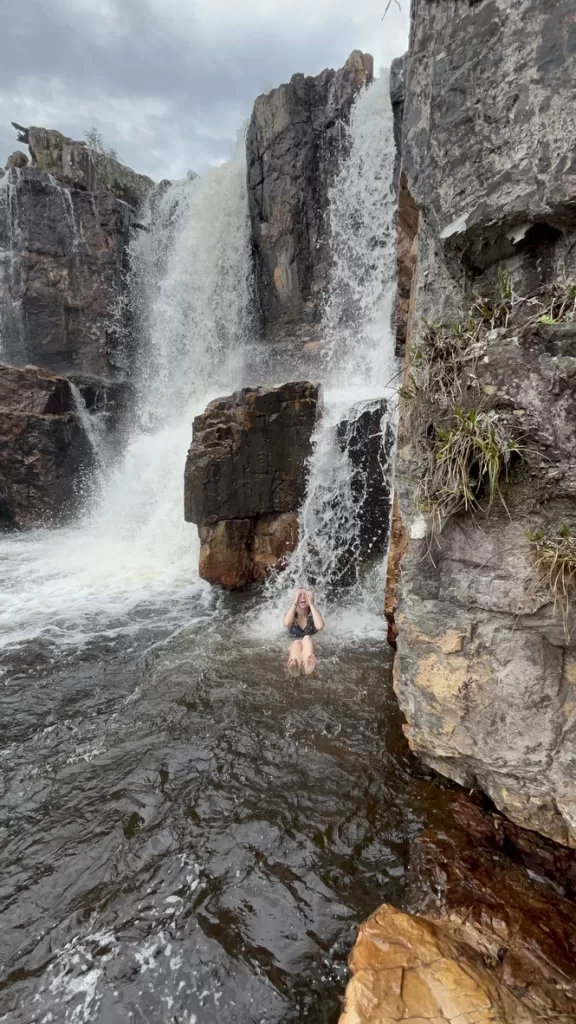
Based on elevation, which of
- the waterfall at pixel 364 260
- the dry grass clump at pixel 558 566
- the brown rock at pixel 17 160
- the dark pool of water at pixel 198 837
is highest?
the brown rock at pixel 17 160

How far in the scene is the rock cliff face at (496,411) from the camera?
264 cm

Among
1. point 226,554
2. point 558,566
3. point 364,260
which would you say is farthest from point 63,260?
point 558,566

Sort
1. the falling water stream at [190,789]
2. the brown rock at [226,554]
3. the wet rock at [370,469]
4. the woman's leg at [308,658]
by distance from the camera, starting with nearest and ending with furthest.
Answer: the falling water stream at [190,789] → the woman's leg at [308,658] → the wet rock at [370,469] → the brown rock at [226,554]

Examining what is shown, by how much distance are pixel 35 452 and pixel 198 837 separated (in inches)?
502

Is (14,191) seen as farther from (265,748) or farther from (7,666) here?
(265,748)

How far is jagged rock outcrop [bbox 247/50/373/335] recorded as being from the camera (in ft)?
47.8

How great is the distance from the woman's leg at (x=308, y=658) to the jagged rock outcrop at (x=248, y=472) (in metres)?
3.34

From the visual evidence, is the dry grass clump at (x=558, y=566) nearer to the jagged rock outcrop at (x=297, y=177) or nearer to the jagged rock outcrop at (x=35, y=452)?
the jagged rock outcrop at (x=35, y=452)

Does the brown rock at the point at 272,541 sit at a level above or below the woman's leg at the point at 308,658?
above

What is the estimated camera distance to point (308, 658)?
562cm

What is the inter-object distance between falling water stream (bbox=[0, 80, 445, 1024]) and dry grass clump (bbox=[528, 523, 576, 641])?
6.33 feet

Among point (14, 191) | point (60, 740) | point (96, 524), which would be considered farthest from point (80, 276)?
point (60, 740)

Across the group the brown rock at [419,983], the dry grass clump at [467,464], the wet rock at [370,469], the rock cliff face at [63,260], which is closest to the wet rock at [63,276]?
the rock cliff face at [63,260]

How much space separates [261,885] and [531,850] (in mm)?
1733
